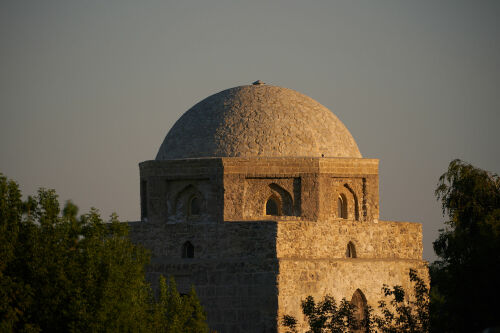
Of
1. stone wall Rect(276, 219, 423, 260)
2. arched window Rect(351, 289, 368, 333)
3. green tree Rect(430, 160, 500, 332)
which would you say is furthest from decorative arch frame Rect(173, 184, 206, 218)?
green tree Rect(430, 160, 500, 332)

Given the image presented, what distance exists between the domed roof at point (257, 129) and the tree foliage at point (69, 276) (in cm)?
393

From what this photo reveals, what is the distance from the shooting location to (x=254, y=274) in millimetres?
22047

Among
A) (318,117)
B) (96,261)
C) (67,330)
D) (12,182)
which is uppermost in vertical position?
(318,117)

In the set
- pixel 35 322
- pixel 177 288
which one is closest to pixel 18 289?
pixel 35 322

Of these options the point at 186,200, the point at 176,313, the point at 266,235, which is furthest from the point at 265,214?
the point at 176,313

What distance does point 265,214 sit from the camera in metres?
23.3

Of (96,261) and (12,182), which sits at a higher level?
(12,182)

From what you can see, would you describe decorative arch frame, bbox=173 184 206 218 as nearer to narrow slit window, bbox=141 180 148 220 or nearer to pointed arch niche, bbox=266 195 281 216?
narrow slit window, bbox=141 180 148 220

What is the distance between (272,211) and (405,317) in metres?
5.16

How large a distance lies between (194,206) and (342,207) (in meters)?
3.19

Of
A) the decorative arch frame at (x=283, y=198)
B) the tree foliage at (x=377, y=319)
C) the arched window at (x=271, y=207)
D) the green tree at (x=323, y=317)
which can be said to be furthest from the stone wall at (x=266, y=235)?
the green tree at (x=323, y=317)

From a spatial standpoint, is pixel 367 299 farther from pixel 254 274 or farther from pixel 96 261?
pixel 96 261

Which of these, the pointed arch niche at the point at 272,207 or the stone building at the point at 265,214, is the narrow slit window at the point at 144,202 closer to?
the stone building at the point at 265,214

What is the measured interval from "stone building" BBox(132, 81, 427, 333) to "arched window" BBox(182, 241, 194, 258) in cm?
2
